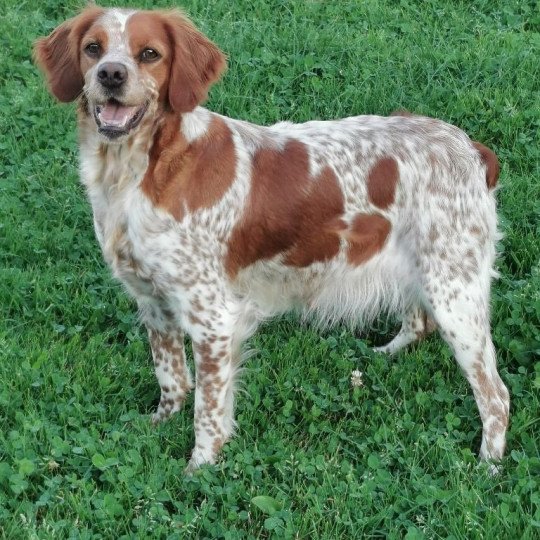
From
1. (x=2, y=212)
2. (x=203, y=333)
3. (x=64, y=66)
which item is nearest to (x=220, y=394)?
(x=203, y=333)

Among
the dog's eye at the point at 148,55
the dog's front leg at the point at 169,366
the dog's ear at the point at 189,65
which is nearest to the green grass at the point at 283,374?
the dog's front leg at the point at 169,366

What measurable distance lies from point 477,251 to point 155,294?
53.7 inches

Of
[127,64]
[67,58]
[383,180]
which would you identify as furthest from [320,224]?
[67,58]

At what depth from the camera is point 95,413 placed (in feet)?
13.1

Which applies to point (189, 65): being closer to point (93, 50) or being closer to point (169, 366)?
point (93, 50)

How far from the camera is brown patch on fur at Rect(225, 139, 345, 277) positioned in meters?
3.78

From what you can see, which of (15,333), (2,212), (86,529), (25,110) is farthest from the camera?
(25,110)

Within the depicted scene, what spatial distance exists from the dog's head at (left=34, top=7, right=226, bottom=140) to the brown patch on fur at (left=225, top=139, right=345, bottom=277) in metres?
0.46

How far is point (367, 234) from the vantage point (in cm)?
392

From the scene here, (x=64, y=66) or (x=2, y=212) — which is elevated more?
(x=64, y=66)

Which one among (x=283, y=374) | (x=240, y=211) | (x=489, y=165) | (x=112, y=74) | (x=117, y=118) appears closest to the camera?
(x=112, y=74)

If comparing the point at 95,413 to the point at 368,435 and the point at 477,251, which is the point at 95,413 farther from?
the point at 477,251

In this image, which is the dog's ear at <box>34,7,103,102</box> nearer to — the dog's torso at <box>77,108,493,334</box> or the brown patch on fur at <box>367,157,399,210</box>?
the dog's torso at <box>77,108,493,334</box>

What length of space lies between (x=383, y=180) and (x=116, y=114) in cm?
117
